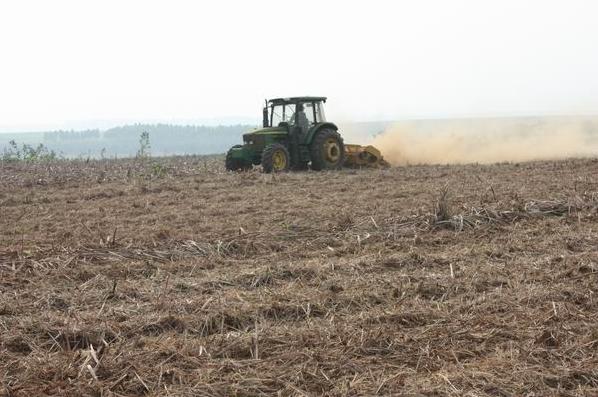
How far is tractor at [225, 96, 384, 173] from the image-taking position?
18.2 meters

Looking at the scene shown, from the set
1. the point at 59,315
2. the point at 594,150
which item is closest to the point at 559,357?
the point at 59,315

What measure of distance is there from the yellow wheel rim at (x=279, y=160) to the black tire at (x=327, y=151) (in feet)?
3.39

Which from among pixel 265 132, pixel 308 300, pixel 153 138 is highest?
pixel 153 138

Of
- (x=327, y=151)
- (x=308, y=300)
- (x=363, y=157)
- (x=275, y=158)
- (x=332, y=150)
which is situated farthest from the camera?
(x=363, y=157)

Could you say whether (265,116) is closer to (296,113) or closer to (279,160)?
(296,113)

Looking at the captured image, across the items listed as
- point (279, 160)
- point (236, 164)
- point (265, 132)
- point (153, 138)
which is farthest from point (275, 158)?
point (153, 138)

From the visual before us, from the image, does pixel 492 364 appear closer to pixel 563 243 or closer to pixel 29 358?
pixel 29 358

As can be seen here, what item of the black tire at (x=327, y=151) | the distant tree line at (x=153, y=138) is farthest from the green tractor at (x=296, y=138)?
the distant tree line at (x=153, y=138)

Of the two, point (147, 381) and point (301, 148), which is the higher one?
point (301, 148)

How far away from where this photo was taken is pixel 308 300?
5.25 metres

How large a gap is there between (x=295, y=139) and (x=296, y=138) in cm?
4

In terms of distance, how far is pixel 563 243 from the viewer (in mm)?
7062

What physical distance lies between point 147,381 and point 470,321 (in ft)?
7.98

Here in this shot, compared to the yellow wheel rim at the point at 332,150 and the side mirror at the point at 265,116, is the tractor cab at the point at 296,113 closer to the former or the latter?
the side mirror at the point at 265,116
